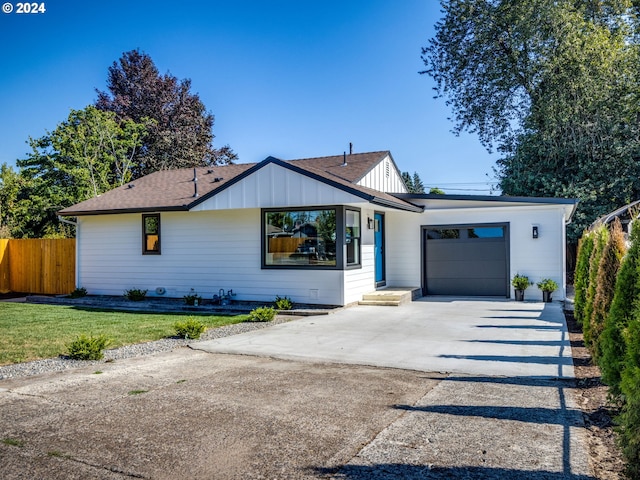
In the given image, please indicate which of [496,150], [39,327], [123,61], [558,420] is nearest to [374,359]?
[558,420]

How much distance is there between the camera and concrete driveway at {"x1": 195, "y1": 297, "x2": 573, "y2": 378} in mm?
5930

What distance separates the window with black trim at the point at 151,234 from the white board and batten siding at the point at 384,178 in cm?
585

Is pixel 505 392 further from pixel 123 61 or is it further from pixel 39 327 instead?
pixel 123 61

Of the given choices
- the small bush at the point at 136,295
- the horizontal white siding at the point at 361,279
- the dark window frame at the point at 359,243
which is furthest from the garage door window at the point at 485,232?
Answer: the small bush at the point at 136,295

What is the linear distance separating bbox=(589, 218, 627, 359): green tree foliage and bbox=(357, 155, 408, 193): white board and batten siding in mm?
7975

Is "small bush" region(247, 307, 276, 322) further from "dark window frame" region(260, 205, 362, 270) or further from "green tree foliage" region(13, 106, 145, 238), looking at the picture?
"green tree foliage" region(13, 106, 145, 238)

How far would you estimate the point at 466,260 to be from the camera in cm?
1370

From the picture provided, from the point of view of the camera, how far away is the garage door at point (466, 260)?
43.7 feet

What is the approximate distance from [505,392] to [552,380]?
0.81 m

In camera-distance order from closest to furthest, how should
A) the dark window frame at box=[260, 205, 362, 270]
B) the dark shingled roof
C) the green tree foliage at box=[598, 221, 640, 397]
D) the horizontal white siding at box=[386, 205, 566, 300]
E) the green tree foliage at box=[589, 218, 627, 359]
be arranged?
the green tree foliage at box=[598, 221, 640, 397], the green tree foliage at box=[589, 218, 627, 359], the dark window frame at box=[260, 205, 362, 270], the dark shingled roof, the horizontal white siding at box=[386, 205, 566, 300]

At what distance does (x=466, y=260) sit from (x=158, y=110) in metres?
19.9

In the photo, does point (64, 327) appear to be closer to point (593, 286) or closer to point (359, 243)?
point (359, 243)

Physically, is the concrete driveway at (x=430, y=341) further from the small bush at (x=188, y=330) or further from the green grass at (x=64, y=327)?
the green grass at (x=64, y=327)

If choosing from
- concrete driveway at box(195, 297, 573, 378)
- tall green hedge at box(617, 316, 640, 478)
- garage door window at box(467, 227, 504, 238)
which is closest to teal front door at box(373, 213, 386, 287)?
garage door window at box(467, 227, 504, 238)
